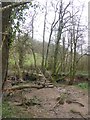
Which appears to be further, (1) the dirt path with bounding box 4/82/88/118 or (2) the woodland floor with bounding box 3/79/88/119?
(1) the dirt path with bounding box 4/82/88/118

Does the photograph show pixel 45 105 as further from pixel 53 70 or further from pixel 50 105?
pixel 53 70

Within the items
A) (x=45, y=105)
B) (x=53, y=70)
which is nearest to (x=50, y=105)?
(x=45, y=105)

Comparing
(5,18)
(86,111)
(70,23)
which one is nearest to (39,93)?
(86,111)

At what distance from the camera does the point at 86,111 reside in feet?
45.7

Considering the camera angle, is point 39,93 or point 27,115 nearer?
point 27,115

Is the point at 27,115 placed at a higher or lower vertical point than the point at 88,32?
lower

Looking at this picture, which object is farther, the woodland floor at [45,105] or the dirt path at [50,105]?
the dirt path at [50,105]

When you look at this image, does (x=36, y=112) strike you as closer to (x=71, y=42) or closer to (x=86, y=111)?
(x=86, y=111)

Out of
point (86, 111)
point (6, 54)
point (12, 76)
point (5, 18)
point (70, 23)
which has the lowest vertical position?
point (86, 111)

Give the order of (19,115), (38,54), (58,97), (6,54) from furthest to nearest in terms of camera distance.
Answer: (38,54), (58,97), (19,115), (6,54)

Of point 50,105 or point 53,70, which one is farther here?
point 53,70

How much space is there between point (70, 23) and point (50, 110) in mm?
12808

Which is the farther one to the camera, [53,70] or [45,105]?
[53,70]

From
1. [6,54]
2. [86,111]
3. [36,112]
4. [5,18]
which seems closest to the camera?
[5,18]
